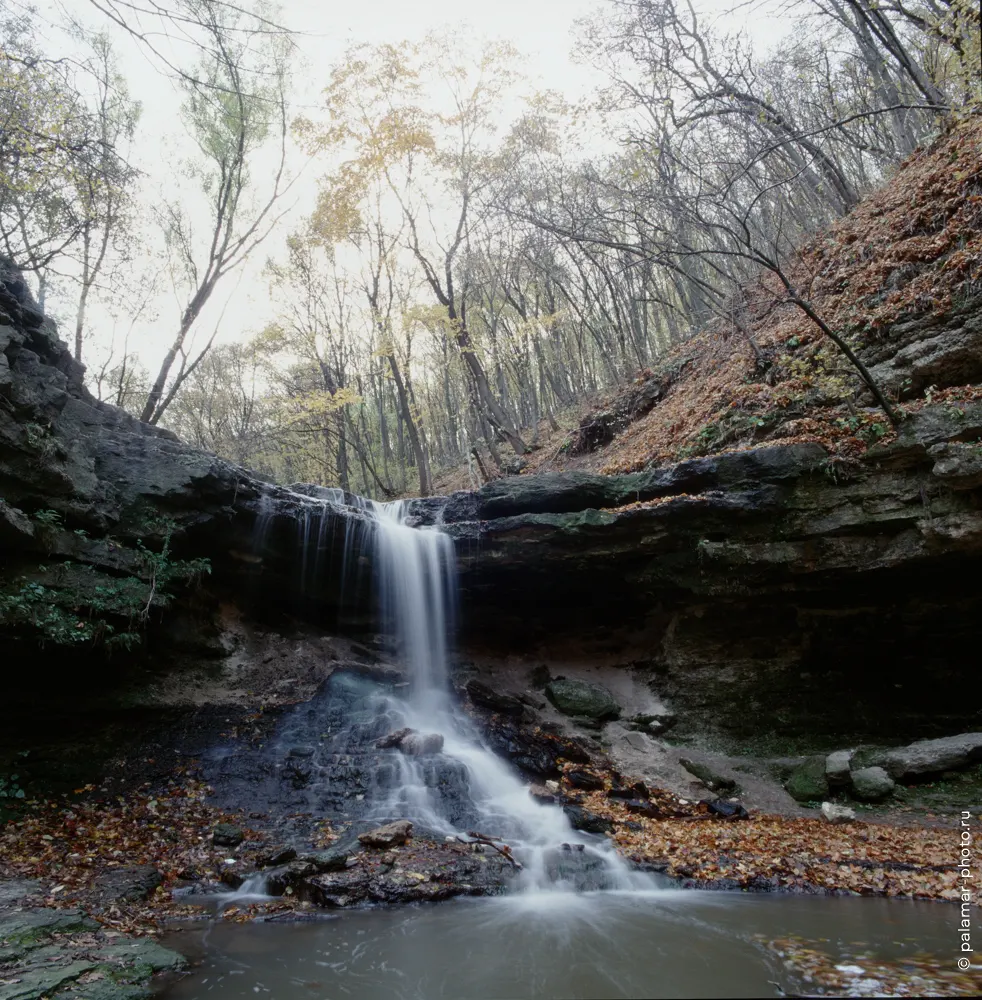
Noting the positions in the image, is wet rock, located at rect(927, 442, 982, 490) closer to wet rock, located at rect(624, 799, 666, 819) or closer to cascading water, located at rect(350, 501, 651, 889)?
wet rock, located at rect(624, 799, 666, 819)

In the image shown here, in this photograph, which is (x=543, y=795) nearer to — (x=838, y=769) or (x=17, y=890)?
(x=838, y=769)

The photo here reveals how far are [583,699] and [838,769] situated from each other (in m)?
4.07

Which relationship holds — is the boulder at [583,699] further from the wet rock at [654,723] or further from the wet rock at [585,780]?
the wet rock at [585,780]

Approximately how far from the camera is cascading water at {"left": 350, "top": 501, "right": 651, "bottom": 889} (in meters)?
6.59

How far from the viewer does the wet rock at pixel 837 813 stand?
7.40 meters

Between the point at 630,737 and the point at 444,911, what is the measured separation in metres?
5.45

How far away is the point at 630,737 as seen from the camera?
10031 mm

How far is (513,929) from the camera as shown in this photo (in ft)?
16.4

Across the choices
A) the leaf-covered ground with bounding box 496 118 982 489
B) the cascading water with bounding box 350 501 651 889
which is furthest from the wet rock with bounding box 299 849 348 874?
the leaf-covered ground with bounding box 496 118 982 489

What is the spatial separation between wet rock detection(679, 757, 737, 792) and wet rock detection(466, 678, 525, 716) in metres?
2.91

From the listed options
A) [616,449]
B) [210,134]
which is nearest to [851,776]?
[616,449]

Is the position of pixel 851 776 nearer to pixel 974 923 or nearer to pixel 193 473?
pixel 974 923

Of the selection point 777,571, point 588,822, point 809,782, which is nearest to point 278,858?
point 588,822

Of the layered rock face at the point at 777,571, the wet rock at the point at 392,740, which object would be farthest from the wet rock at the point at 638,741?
the wet rock at the point at 392,740
